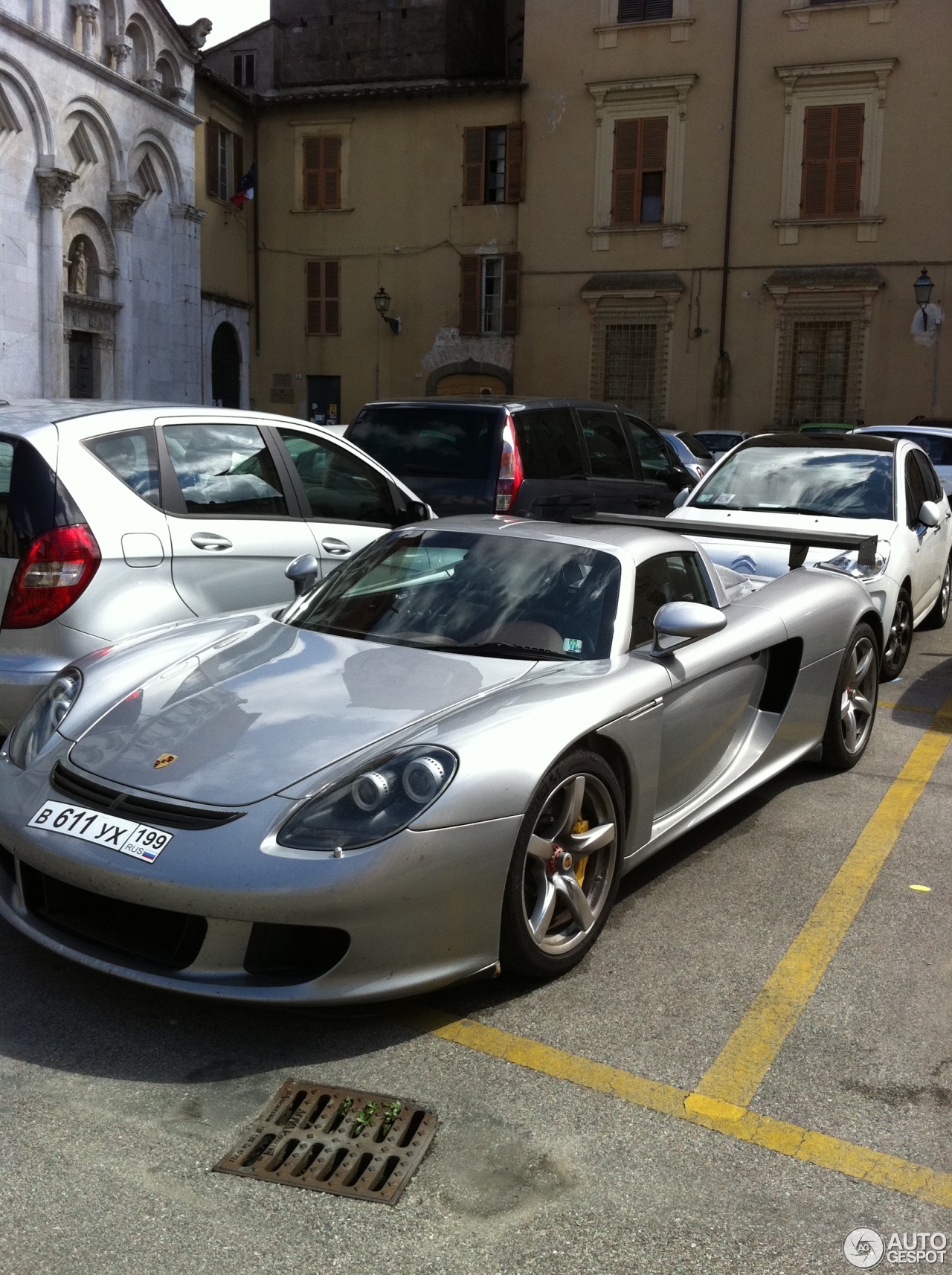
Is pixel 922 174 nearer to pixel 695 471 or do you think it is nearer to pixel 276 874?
→ pixel 695 471

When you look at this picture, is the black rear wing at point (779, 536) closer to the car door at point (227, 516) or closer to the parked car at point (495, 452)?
the car door at point (227, 516)

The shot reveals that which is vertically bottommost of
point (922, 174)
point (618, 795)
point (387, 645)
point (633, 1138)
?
point (633, 1138)

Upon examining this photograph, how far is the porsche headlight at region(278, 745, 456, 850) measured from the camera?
302 cm

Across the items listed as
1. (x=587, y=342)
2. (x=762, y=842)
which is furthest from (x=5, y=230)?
(x=762, y=842)

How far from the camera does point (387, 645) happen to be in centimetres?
402

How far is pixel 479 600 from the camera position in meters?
4.15

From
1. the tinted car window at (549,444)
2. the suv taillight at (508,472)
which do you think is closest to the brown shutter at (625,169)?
the tinted car window at (549,444)

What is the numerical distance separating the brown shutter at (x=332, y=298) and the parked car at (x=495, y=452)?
22.4 metres

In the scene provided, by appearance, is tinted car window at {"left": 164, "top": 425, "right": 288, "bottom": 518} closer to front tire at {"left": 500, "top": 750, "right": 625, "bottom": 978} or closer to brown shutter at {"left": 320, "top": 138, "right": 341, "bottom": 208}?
front tire at {"left": 500, "top": 750, "right": 625, "bottom": 978}

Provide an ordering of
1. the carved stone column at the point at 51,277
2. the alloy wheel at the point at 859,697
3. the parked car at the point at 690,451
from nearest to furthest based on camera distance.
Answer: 1. the alloy wheel at the point at 859,697
2. the parked car at the point at 690,451
3. the carved stone column at the point at 51,277

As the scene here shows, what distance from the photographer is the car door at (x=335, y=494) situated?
604 centimetres

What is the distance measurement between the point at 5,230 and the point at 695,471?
13.8 metres

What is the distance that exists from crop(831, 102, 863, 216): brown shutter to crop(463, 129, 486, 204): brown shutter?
7975 mm

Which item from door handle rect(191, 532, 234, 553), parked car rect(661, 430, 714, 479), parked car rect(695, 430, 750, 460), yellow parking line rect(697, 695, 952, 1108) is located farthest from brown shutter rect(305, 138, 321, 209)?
yellow parking line rect(697, 695, 952, 1108)
